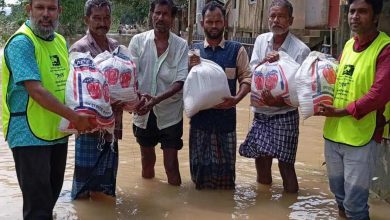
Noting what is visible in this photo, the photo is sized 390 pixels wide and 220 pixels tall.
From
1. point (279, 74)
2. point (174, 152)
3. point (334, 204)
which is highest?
point (279, 74)

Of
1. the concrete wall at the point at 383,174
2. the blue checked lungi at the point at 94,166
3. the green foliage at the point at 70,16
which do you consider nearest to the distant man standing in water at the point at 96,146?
the blue checked lungi at the point at 94,166

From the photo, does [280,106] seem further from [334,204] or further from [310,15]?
[310,15]

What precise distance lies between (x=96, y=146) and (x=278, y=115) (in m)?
1.62

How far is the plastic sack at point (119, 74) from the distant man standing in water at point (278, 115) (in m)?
1.15

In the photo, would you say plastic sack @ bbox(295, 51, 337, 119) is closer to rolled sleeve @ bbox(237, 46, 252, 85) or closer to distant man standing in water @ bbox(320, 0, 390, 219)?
distant man standing in water @ bbox(320, 0, 390, 219)

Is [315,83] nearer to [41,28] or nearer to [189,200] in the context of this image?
[189,200]

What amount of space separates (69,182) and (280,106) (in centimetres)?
220

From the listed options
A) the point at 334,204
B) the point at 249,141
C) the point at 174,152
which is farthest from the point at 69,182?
the point at 334,204

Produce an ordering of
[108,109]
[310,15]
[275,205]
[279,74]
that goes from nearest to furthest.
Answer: [108,109]
[279,74]
[275,205]
[310,15]

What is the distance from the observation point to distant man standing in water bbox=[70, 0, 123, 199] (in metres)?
4.22

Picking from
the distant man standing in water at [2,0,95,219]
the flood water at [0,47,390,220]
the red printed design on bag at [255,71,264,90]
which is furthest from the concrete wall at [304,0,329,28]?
the distant man standing in water at [2,0,95,219]

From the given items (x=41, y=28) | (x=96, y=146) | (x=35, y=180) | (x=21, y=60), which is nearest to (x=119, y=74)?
(x=96, y=146)

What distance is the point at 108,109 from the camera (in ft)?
12.1

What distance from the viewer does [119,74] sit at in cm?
411
